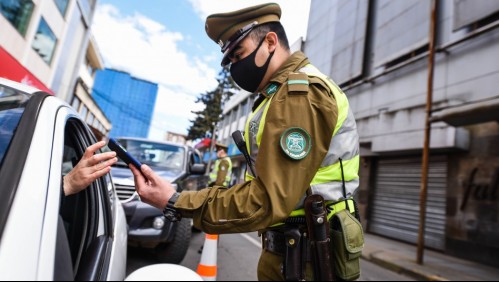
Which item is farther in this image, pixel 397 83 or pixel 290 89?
pixel 397 83

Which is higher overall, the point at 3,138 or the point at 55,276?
the point at 3,138

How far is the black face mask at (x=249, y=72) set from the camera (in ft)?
4.29

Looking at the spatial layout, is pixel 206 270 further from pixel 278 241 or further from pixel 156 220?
pixel 278 241

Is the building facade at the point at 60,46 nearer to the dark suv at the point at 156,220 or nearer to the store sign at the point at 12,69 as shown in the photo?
the dark suv at the point at 156,220

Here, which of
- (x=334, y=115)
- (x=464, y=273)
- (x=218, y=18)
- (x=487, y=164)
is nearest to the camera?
(x=334, y=115)

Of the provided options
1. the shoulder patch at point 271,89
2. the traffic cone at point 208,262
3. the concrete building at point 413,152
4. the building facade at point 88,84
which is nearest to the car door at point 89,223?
the shoulder patch at point 271,89

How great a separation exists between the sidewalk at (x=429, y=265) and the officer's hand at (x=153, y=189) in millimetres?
5458

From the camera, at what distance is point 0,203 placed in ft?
2.36

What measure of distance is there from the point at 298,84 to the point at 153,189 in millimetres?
563

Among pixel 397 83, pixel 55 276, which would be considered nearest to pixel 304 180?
pixel 55 276

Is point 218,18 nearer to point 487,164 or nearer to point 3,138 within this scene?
point 3,138

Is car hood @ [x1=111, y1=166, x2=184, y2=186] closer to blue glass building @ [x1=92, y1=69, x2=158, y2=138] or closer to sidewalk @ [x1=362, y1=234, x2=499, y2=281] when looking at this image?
blue glass building @ [x1=92, y1=69, x2=158, y2=138]

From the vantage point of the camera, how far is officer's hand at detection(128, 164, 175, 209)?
100 cm

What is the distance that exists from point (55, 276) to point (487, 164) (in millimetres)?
8229
